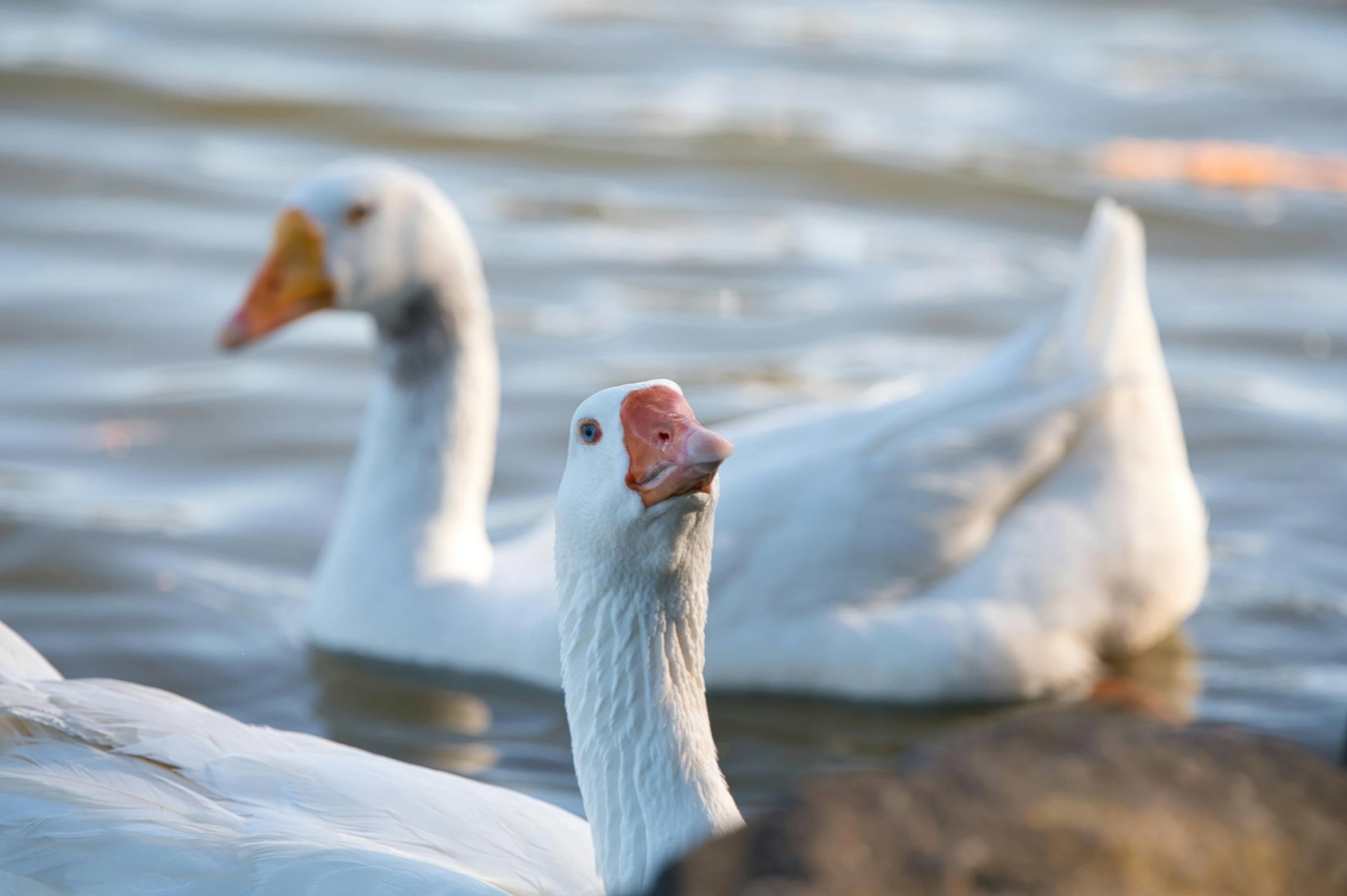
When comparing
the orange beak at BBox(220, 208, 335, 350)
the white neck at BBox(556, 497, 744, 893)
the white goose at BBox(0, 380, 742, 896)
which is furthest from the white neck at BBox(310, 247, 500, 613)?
the white neck at BBox(556, 497, 744, 893)

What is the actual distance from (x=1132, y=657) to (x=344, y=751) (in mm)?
2971

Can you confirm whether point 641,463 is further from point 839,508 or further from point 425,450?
point 425,450

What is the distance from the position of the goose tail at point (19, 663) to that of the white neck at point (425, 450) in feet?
5.65

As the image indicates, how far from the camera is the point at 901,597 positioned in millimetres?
5281

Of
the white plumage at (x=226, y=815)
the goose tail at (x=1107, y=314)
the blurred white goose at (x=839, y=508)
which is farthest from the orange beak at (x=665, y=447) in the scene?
the goose tail at (x=1107, y=314)

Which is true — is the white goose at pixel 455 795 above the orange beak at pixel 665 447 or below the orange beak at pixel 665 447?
below

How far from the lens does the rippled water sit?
5.63m

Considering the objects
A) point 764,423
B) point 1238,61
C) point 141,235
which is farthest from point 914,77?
point 764,423

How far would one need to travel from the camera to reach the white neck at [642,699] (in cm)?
312

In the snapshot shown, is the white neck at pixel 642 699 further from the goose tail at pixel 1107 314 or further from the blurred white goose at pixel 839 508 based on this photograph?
the goose tail at pixel 1107 314

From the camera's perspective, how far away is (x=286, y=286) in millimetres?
5602

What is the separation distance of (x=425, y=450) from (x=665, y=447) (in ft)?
8.65

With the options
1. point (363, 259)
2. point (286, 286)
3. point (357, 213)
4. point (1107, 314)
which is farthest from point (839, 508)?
point (286, 286)

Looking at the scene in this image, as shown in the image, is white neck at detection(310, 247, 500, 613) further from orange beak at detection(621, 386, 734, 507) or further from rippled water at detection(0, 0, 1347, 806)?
orange beak at detection(621, 386, 734, 507)
